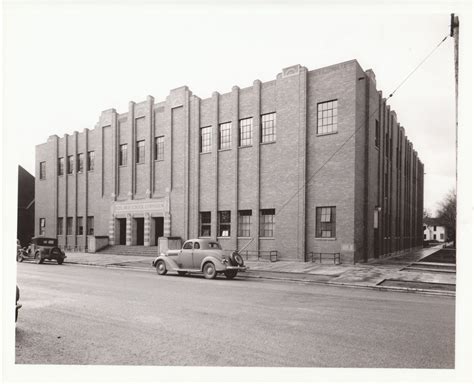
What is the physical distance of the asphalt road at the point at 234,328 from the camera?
5.26 metres

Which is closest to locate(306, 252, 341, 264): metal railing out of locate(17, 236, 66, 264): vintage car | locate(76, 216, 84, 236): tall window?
locate(17, 236, 66, 264): vintage car

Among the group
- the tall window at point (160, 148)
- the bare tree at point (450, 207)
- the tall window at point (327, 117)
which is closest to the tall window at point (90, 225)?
the tall window at point (160, 148)

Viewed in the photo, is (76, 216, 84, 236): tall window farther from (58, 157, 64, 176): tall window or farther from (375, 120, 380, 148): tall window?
(375, 120, 380, 148): tall window

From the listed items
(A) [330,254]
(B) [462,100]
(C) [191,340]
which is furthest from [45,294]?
(A) [330,254]

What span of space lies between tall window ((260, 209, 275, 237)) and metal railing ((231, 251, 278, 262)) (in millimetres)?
1104

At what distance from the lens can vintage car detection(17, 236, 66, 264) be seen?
70.5 ft

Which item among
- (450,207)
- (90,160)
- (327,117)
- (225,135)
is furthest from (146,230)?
(450,207)

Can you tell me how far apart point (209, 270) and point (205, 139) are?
13487 millimetres

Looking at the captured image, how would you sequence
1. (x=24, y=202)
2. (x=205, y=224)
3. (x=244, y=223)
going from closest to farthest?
(x=24, y=202)
(x=244, y=223)
(x=205, y=224)

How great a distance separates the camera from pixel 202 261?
15148 mm

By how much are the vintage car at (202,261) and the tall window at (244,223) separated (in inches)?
312

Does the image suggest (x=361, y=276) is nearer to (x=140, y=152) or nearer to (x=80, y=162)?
(x=140, y=152)

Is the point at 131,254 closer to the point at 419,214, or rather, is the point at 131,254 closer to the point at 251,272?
the point at 251,272

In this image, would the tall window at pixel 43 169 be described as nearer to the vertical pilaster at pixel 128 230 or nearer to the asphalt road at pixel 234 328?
the vertical pilaster at pixel 128 230
